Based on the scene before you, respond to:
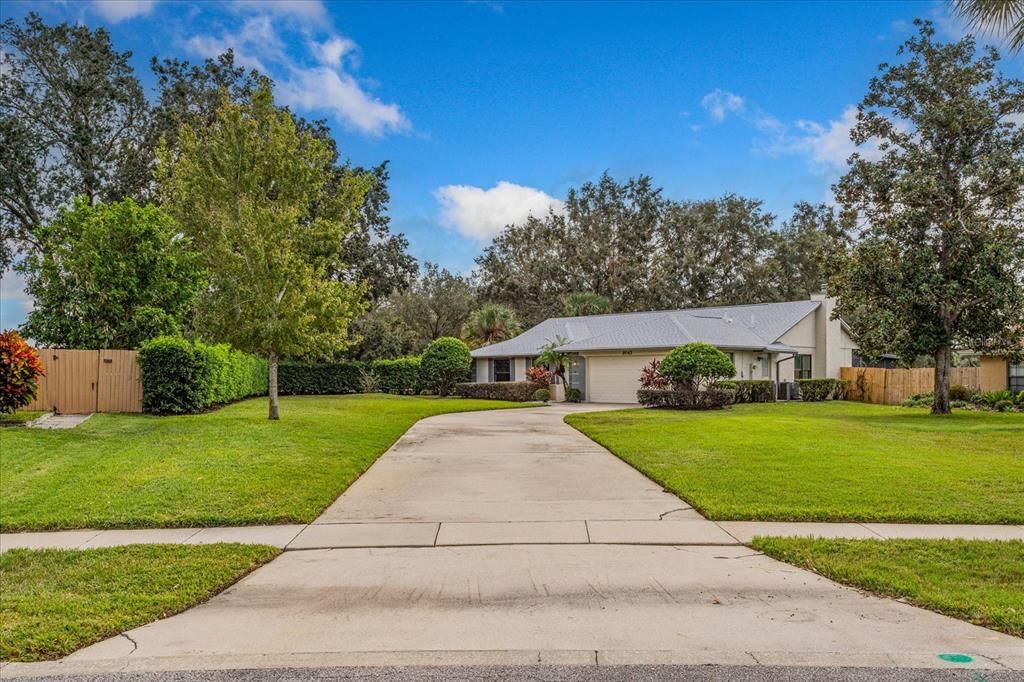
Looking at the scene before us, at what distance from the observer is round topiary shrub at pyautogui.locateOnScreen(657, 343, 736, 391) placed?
23.4 metres

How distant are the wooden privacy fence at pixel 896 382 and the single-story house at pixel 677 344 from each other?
5.54 ft

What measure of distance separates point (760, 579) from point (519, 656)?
2.35 metres

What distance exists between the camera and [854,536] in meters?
6.66

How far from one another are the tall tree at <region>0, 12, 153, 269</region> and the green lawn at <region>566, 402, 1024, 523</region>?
26.0m

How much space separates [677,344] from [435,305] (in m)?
24.2

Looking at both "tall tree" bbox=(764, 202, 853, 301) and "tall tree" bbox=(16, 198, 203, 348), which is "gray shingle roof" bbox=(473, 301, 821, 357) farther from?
"tall tree" bbox=(16, 198, 203, 348)

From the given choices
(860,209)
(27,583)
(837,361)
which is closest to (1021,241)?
(860,209)

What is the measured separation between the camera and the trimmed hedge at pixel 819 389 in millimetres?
30359

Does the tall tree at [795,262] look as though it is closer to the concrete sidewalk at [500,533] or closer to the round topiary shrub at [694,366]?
the round topiary shrub at [694,366]

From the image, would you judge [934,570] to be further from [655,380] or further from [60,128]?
[60,128]

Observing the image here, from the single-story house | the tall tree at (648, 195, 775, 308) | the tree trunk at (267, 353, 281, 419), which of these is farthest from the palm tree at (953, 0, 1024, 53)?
the tall tree at (648, 195, 775, 308)

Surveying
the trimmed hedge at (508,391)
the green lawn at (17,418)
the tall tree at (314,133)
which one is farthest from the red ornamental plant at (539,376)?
the green lawn at (17,418)

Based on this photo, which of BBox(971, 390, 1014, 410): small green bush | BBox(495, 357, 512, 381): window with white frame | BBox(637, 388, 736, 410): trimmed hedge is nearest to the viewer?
BBox(637, 388, 736, 410): trimmed hedge

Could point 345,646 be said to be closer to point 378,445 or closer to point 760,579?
point 760,579
